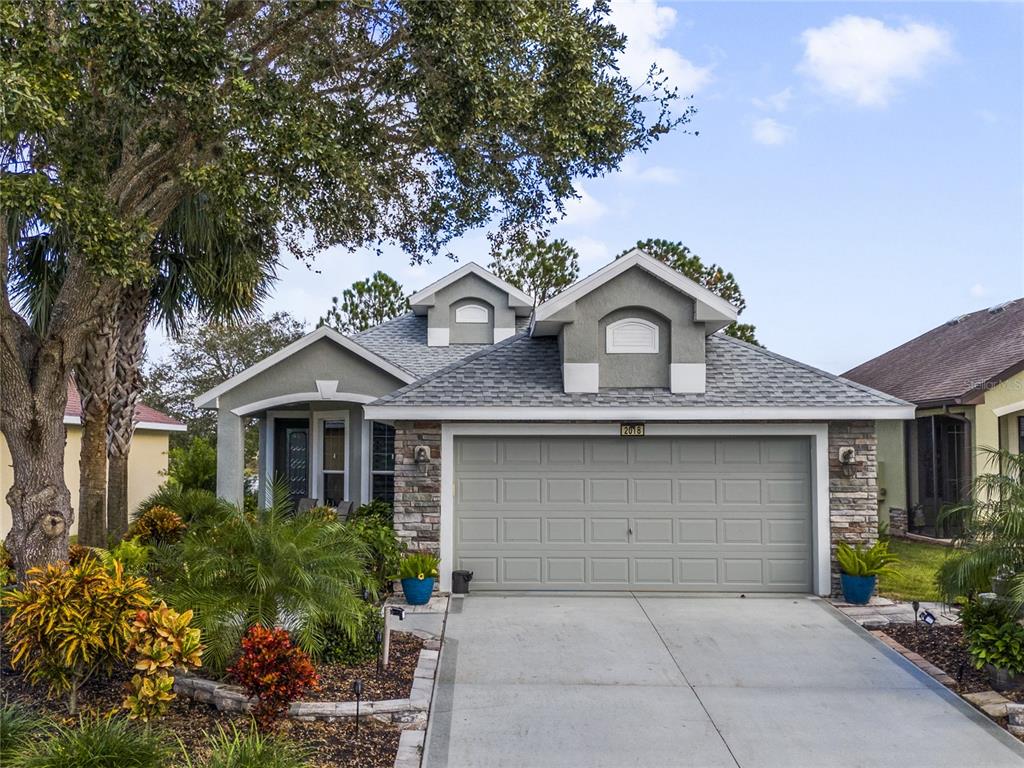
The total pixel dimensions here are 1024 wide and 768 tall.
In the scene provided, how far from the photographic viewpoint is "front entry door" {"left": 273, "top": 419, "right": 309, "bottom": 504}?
16.4 m

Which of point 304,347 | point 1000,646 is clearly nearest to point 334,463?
point 304,347

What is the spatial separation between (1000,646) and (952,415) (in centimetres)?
971

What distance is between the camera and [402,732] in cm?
591

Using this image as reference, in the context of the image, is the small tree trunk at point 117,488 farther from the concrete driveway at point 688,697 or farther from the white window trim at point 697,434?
the concrete driveway at point 688,697

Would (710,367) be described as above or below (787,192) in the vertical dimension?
below

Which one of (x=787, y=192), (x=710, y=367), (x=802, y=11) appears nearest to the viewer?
(x=802, y=11)

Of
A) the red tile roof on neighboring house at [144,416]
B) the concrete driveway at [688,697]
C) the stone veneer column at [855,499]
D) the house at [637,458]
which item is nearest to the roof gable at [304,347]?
the house at [637,458]

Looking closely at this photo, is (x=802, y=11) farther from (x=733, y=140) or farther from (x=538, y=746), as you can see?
(x=538, y=746)

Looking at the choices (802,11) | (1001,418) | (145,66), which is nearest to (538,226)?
(802,11)

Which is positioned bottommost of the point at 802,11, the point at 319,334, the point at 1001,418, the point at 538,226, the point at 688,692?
the point at 688,692

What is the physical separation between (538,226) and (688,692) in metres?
5.95

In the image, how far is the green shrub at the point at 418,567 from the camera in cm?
1002

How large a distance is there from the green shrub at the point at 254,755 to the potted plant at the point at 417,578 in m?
4.70

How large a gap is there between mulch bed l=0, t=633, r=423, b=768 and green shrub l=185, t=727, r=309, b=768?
0.20 m
